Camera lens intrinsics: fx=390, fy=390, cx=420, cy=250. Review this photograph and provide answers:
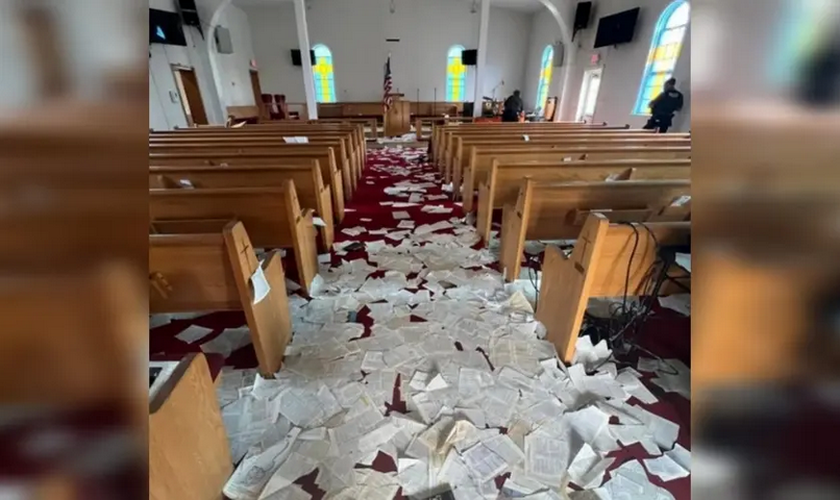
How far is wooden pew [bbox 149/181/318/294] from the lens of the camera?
1783mm

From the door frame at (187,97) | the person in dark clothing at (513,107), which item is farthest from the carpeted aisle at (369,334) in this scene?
the door frame at (187,97)

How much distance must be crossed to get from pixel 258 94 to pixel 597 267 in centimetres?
1456

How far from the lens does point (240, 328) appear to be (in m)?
1.91

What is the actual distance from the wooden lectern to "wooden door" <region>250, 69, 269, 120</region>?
4.94 metres

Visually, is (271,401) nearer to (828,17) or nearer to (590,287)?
(590,287)

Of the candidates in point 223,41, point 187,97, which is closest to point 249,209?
point 187,97

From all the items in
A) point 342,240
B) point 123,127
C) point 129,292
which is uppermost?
point 123,127

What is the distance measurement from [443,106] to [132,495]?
14469 mm

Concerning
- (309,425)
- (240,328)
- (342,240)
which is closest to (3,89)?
(309,425)

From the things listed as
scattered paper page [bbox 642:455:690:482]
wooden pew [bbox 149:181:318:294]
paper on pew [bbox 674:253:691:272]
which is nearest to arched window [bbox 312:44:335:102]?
wooden pew [bbox 149:181:318:294]

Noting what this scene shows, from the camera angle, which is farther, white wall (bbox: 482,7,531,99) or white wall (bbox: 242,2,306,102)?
white wall (bbox: 482,7,531,99)

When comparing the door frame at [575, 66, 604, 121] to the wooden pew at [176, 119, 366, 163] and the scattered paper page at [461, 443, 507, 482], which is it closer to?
the wooden pew at [176, 119, 366, 163]

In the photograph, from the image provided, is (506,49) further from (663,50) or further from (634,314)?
(634,314)

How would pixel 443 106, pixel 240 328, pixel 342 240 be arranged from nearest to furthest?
pixel 240 328 < pixel 342 240 < pixel 443 106
